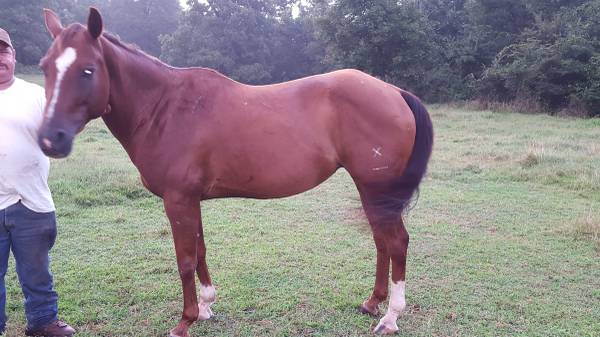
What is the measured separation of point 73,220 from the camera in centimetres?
555

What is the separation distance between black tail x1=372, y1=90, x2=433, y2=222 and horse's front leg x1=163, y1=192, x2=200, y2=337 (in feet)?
4.18

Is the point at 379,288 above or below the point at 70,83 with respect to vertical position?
below

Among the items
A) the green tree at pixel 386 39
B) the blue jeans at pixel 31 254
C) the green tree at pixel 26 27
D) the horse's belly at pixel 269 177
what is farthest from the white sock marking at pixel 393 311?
the green tree at pixel 26 27

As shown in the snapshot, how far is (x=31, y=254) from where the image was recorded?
2.94m

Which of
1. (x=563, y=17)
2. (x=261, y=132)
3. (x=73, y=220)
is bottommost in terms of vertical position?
(x=73, y=220)

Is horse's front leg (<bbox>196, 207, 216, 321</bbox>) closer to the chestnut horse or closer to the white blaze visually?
the chestnut horse

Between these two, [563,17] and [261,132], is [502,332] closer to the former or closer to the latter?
[261,132]

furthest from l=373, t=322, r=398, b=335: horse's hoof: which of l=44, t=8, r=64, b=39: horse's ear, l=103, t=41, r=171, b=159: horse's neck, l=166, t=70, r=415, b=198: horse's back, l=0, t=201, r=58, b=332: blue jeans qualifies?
l=44, t=8, r=64, b=39: horse's ear

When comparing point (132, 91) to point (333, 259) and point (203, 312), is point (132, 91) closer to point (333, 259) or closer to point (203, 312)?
point (203, 312)

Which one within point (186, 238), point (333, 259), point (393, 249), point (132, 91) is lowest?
point (333, 259)

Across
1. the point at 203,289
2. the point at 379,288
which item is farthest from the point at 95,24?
the point at 379,288

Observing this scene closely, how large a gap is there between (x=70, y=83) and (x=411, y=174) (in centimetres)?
226

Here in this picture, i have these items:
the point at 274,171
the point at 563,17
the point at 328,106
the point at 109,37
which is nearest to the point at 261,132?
the point at 274,171

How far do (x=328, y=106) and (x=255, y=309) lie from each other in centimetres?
173
